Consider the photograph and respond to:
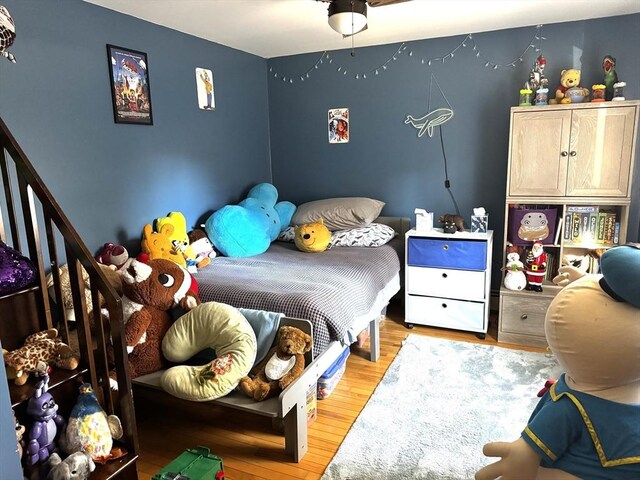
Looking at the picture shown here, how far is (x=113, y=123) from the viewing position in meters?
2.87

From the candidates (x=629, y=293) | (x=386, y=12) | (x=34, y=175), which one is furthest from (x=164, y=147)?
(x=629, y=293)

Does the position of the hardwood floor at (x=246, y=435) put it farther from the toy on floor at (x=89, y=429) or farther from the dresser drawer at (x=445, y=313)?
the dresser drawer at (x=445, y=313)

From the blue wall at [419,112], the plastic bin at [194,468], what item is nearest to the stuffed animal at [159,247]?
the plastic bin at [194,468]

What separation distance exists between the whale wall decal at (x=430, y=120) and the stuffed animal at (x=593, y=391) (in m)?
2.72

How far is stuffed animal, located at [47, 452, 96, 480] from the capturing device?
1521 millimetres

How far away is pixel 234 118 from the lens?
397 centimetres

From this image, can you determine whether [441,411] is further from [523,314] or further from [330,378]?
[523,314]

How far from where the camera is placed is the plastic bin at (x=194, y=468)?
66.6 inches

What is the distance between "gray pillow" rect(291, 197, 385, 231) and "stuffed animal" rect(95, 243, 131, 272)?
1.58 meters

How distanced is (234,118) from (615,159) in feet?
9.48

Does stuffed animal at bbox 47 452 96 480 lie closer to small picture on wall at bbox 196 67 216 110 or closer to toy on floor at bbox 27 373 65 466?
toy on floor at bbox 27 373 65 466

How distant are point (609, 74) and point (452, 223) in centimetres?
142

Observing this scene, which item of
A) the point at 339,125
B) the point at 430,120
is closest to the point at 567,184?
the point at 430,120

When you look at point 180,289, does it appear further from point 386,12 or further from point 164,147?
point 386,12
